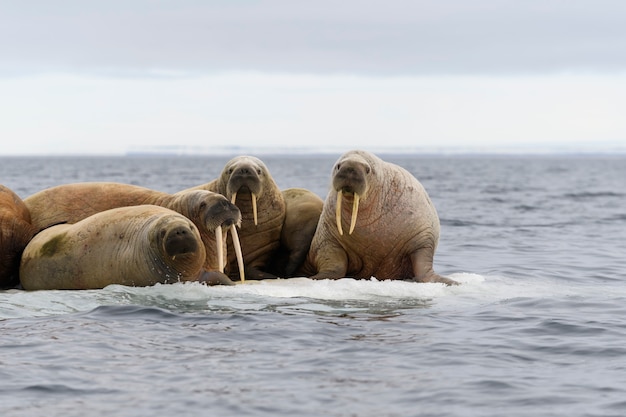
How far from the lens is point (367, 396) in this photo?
A: 6.22m

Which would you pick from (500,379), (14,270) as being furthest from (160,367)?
(14,270)

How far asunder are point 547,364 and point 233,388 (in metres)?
2.28

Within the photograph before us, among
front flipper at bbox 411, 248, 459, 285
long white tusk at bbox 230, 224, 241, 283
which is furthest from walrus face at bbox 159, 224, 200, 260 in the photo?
front flipper at bbox 411, 248, 459, 285

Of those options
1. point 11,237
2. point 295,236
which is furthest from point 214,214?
point 11,237

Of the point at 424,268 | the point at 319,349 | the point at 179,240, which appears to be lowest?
the point at 319,349

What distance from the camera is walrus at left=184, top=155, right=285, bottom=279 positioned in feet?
36.2

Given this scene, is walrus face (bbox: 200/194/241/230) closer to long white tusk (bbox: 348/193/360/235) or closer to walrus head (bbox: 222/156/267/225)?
walrus head (bbox: 222/156/267/225)

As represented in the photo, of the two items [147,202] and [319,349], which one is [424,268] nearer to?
[147,202]

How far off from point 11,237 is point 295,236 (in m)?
3.13

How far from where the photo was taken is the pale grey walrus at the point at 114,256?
965 centimetres

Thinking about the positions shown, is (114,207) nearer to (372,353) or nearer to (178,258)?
(178,258)

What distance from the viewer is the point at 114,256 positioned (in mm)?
9781

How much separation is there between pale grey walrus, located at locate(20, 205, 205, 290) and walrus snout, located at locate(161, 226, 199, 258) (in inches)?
3.4

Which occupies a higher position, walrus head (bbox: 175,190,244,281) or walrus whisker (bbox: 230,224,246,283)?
walrus head (bbox: 175,190,244,281)
